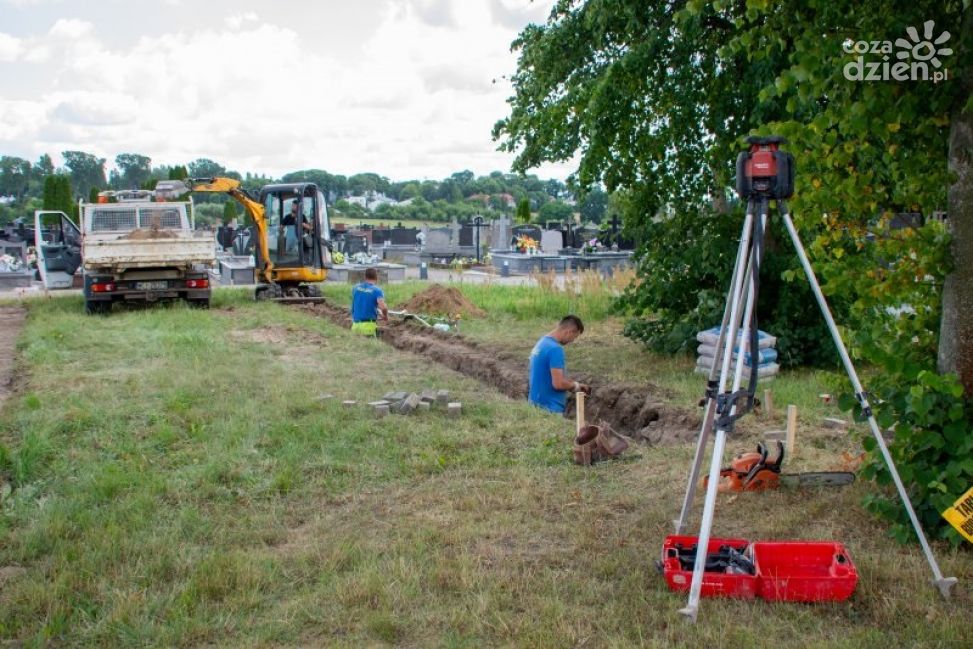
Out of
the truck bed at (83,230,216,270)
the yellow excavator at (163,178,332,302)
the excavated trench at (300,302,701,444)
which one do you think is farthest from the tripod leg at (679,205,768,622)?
the yellow excavator at (163,178,332,302)

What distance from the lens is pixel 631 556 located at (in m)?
4.81

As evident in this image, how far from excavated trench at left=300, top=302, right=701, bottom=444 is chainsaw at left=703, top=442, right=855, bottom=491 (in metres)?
1.85

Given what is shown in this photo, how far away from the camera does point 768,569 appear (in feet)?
14.8

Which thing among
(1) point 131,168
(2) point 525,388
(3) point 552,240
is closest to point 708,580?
(2) point 525,388

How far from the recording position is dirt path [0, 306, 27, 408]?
1063 cm

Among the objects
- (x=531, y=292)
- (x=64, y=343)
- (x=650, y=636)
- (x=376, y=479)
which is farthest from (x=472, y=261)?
(x=650, y=636)

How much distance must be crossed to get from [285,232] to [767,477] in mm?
16809

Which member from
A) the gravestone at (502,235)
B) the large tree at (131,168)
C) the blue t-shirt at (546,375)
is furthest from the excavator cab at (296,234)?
the large tree at (131,168)

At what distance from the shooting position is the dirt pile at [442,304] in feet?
57.9

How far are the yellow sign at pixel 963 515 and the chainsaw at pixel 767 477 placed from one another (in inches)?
47.7

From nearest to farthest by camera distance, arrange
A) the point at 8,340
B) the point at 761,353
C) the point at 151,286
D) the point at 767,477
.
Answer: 1. the point at 767,477
2. the point at 761,353
3. the point at 8,340
4. the point at 151,286

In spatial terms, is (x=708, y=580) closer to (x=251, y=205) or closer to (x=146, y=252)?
(x=146, y=252)

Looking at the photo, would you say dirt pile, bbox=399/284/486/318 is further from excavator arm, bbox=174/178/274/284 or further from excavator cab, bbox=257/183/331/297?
excavator arm, bbox=174/178/274/284

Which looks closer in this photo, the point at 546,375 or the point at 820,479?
the point at 820,479
